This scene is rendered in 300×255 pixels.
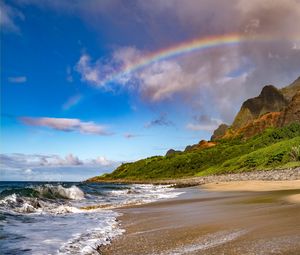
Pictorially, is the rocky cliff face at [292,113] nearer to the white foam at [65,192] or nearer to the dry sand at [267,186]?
the dry sand at [267,186]

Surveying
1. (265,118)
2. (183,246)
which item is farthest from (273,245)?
(265,118)

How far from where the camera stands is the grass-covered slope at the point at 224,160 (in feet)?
321

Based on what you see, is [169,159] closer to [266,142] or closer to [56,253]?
[266,142]

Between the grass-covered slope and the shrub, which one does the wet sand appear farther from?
the grass-covered slope

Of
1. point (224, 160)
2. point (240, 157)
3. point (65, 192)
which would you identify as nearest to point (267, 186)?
point (65, 192)

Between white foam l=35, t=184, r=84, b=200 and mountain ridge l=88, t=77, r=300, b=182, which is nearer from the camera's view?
white foam l=35, t=184, r=84, b=200

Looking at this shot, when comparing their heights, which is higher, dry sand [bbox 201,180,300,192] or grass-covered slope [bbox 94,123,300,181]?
grass-covered slope [bbox 94,123,300,181]

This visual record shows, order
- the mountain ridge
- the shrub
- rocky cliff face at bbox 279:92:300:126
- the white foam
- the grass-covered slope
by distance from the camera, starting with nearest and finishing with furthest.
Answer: the white foam < the shrub < the mountain ridge < the grass-covered slope < rocky cliff face at bbox 279:92:300:126

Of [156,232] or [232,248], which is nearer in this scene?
[232,248]

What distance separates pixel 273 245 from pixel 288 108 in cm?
18246

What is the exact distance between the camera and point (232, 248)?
9430 millimetres

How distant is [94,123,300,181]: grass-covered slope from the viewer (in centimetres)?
9774

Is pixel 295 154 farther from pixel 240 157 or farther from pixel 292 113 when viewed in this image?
pixel 292 113

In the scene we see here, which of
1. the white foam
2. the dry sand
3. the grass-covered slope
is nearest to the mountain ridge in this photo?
the grass-covered slope
